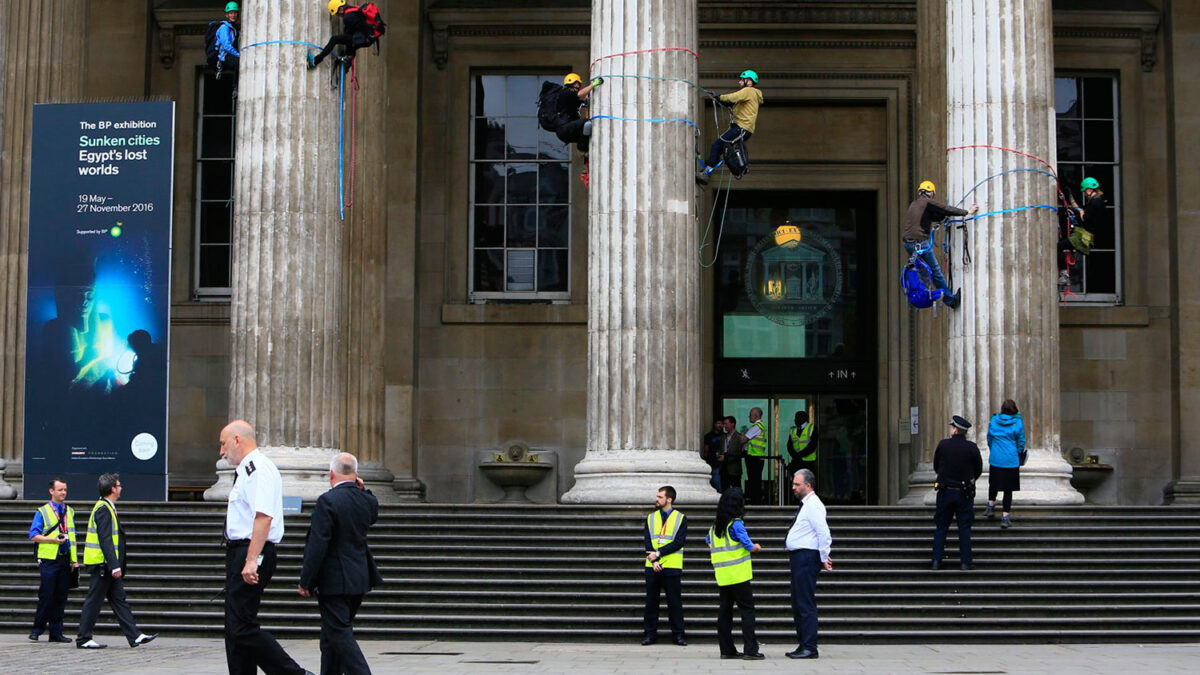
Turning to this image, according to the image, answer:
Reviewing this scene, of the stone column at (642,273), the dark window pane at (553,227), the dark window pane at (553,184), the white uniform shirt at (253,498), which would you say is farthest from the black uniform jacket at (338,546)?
the dark window pane at (553,184)

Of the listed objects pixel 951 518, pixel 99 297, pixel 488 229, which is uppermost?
pixel 488 229

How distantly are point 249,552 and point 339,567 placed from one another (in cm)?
62

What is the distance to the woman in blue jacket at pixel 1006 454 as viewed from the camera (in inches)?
742

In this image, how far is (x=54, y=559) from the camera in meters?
16.8

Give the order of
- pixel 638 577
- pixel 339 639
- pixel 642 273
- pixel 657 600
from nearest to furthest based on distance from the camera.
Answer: pixel 339 639 < pixel 657 600 < pixel 638 577 < pixel 642 273

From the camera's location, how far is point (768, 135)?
28125mm

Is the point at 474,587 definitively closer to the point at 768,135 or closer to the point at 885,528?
the point at 885,528

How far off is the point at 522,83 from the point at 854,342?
280 inches

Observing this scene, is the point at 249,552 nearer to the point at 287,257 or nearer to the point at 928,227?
the point at 287,257

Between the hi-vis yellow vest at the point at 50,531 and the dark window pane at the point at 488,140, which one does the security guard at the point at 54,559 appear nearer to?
the hi-vis yellow vest at the point at 50,531

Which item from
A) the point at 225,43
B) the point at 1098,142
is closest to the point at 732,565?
the point at 225,43

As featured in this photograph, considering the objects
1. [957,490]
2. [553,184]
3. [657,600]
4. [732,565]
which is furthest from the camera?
[553,184]

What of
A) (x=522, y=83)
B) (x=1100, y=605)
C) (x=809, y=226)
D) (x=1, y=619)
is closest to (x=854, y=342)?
(x=809, y=226)

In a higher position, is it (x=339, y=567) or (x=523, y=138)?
(x=523, y=138)
